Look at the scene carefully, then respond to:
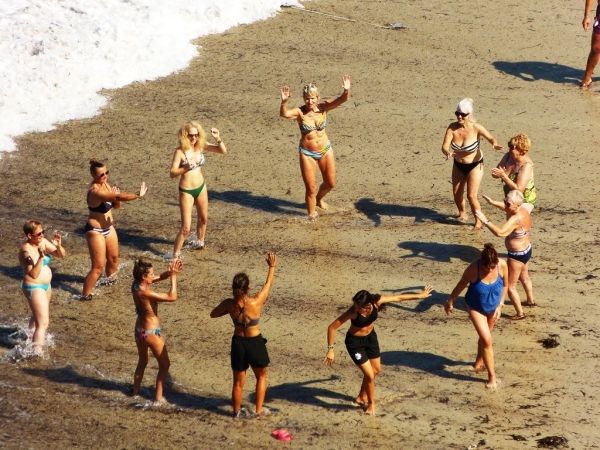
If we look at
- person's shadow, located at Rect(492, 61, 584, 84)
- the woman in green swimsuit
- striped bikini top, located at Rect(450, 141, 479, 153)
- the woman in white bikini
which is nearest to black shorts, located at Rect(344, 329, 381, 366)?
the woman in white bikini

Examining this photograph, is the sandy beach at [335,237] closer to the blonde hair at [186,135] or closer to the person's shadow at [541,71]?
the person's shadow at [541,71]

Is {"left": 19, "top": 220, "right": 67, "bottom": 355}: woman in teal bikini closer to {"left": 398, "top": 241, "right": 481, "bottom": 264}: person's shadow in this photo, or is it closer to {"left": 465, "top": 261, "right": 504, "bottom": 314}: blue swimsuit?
{"left": 465, "top": 261, "right": 504, "bottom": 314}: blue swimsuit

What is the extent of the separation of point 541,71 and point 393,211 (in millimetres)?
5596

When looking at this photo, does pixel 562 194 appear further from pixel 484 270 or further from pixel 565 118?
pixel 484 270

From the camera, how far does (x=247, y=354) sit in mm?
9617

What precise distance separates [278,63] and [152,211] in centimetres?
513

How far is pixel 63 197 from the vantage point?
14398 mm

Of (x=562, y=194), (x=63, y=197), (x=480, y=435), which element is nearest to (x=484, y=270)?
(x=480, y=435)

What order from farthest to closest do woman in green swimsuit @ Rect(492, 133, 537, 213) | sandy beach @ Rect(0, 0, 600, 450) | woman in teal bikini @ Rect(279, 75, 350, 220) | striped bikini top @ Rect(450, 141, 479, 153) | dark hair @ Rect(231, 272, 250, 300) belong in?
woman in teal bikini @ Rect(279, 75, 350, 220) → striped bikini top @ Rect(450, 141, 479, 153) → woman in green swimsuit @ Rect(492, 133, 537, 213) → sandy beach @ Rect(0, 0, 600, 450) → dark hair @ Rect(231, 272, 250, 300)

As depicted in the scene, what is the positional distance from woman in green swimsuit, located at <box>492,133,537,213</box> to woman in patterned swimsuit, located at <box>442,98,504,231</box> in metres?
0.85

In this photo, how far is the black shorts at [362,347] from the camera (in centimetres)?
964

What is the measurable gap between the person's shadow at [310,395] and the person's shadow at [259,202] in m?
4.17

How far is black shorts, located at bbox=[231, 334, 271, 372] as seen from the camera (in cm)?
961

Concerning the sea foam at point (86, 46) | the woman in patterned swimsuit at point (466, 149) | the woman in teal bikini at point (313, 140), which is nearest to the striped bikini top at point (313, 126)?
the woman in teal bikini at point (313, 140)
